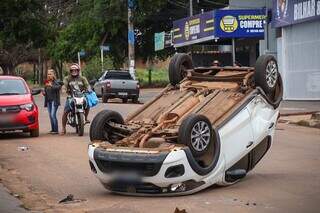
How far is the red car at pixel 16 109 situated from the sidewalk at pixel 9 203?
683 cm

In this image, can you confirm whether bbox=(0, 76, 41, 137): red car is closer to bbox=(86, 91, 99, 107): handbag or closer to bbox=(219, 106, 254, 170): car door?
bbox=(86, 91, 99, 107): handbag

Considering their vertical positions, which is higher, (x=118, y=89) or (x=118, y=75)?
(x=118, y=75)

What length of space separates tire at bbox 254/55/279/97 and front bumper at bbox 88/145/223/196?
147 centimetres

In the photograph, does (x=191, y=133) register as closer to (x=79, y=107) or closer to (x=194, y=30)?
(x=79, y=107)

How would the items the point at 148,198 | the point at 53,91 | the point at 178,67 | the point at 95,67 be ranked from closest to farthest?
the point at 148,198, the point at 178,67, the point at 53,91, the point at 95,67

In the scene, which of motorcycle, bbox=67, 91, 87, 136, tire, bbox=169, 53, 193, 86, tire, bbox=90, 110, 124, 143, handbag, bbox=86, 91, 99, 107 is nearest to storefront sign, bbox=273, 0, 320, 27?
handbag, bbox=86, 91, 99, 107

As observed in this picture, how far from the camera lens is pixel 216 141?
8.93 metres

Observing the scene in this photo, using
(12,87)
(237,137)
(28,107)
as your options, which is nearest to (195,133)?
(237,137)

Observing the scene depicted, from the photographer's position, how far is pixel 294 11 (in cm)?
3100

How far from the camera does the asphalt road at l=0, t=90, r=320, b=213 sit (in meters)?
8.40

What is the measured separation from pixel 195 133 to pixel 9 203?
261 cm

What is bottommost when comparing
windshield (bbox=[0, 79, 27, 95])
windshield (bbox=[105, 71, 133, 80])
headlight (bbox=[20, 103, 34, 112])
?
headlight (bbox=[20, 103, 34, 112])

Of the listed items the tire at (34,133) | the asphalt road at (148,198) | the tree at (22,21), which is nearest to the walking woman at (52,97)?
the tire at (34,133)

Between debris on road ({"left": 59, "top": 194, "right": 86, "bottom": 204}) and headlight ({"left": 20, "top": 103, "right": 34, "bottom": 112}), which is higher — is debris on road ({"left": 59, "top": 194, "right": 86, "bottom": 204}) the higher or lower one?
the lower one
